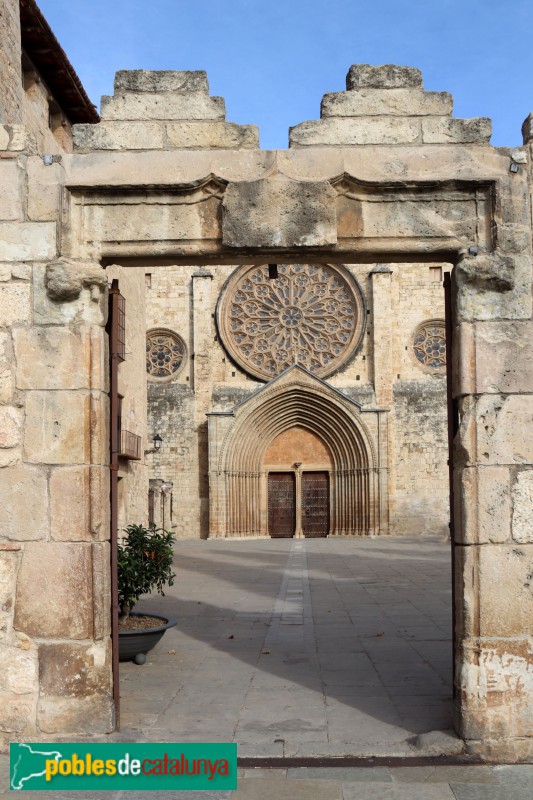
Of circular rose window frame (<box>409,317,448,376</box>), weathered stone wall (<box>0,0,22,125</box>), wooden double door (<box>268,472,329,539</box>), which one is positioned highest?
weathered stone wall (<box>0,0,22,125</box>)

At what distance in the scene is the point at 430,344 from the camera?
25438 millimetres

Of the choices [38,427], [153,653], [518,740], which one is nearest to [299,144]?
[38,427]

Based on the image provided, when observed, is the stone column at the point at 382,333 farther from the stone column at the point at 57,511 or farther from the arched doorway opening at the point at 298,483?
the stone column at the point at 57,511

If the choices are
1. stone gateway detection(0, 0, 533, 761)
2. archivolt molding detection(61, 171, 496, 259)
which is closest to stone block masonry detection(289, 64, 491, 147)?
stone gateway detection(0, 0, 533, 761)

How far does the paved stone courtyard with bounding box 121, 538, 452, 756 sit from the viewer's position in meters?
4.80

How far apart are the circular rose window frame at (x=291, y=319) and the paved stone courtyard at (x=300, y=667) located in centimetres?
1354

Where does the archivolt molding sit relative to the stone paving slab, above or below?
above

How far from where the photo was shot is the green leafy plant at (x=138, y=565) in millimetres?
6844

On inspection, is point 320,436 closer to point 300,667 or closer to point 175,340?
point 175,340

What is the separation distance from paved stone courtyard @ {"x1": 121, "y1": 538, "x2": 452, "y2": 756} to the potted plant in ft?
0.72

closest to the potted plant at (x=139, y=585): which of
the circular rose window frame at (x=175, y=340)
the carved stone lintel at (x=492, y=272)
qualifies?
the carved stone lintel at (x=492, y=272)

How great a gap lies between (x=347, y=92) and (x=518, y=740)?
3.82 m

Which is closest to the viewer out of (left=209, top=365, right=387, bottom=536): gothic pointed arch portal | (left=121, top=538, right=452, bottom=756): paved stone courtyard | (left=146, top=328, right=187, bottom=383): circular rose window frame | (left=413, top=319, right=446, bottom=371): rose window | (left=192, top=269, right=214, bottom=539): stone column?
(left=121, top=538, right=452, bottom=756): paved stone courtyard

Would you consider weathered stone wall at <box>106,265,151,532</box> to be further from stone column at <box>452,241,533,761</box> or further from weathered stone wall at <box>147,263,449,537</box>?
stone column at <box>452,241,533,761</box>
